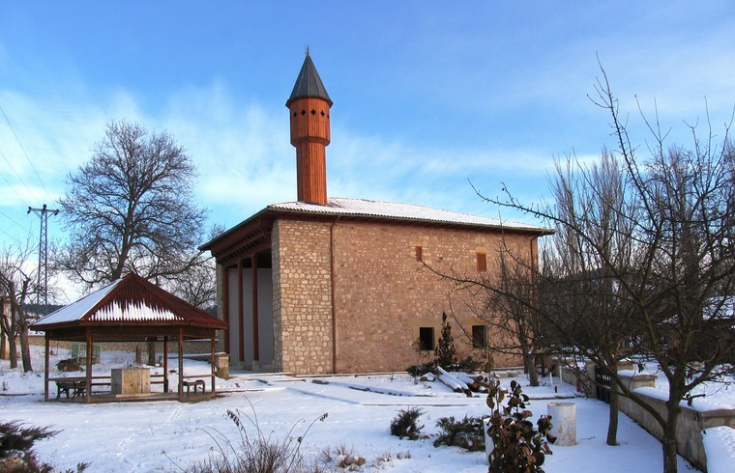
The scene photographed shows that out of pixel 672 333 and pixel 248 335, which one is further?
pixel 248 335

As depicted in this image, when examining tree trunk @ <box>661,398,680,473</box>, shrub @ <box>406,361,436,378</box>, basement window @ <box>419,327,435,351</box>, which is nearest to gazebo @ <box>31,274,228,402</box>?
shrub @ <box>406,361,436,378</box>

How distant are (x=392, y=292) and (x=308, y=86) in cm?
904

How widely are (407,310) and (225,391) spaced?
9371 mm

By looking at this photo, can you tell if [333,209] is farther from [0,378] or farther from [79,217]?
[0,378]

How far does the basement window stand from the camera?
26.0m

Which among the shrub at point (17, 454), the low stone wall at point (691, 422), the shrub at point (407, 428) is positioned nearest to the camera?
the shrub at point (17, 454)

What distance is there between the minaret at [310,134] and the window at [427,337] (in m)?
6.55

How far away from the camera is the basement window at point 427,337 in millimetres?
26014

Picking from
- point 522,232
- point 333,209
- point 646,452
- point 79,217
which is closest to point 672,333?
point 646,452

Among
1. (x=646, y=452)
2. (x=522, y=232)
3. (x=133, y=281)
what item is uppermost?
(x=522, y=232)

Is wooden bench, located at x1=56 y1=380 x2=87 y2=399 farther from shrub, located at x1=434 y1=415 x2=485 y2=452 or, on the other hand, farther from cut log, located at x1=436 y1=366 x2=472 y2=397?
shrub, located at x1=434 y1=415 x2=485 y2=452

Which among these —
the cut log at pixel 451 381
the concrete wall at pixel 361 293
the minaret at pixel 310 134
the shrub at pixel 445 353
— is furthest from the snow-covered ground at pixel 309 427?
the minaret at pixel 310 134

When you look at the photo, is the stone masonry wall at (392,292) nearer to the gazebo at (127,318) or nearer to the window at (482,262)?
the window at (482,262)

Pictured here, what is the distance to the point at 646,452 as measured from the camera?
9.10 m
